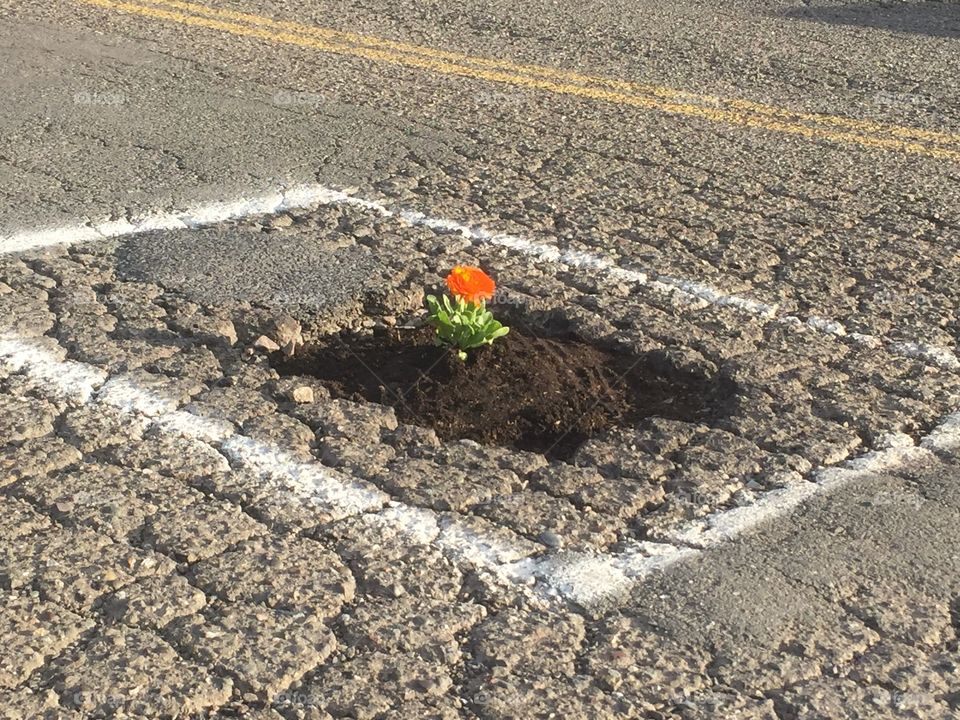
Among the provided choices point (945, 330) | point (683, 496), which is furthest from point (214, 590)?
point (945, 330)

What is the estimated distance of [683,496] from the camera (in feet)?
11.0

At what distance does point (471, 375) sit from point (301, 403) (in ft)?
1.56

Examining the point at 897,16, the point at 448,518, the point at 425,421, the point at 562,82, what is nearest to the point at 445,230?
the point at 425,421

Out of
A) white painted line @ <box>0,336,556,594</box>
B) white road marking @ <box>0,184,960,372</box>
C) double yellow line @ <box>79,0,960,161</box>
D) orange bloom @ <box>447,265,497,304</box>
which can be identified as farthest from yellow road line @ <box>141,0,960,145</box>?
white painted line @ <box>0,336,556,594</box>

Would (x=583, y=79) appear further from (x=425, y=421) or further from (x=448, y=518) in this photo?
(x=448, y=518)

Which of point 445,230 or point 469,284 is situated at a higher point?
point 469,284

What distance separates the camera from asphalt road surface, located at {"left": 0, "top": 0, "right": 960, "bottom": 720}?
273cm

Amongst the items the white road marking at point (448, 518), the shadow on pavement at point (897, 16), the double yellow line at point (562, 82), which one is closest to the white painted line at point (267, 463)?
the white road marking at point (448, 518)

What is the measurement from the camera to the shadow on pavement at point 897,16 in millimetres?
8219

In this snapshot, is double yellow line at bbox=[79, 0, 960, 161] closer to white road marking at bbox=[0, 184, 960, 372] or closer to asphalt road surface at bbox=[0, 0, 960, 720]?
asphalt road surface at bbox=[0, 0, 960, 720]

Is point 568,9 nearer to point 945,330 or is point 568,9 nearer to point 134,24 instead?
point 134,24

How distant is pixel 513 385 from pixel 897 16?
569cm

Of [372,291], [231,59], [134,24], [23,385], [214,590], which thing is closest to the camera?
[214,590]

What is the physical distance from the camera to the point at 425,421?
11.9ft
